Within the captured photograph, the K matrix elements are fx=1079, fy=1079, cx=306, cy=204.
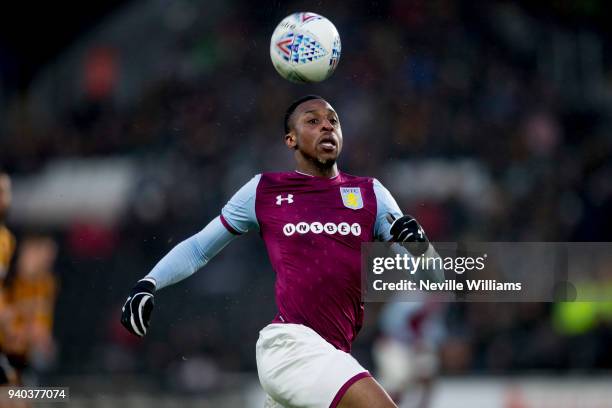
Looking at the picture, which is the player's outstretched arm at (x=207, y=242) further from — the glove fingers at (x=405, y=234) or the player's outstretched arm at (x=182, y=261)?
the glove fingers at (x=405, y=234)

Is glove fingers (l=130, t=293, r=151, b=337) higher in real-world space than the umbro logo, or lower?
lower

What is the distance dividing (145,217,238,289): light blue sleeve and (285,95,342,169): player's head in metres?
0.58

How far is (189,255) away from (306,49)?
1300 millimetres

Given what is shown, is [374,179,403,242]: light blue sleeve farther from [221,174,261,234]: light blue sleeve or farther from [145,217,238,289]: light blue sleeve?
[145,217,238,289]: light blue sleeve

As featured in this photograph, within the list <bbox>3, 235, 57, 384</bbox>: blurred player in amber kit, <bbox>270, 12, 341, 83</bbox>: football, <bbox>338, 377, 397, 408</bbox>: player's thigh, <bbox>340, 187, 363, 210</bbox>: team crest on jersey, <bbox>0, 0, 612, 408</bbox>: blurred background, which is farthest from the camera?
<bbox>0, 0, 612, 408</bbox>: blurred background

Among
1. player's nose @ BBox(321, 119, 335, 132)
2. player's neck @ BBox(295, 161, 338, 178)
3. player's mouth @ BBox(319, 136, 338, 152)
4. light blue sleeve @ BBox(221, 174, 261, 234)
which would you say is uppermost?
player's nose @ BBox(321, 119, 335, 132)

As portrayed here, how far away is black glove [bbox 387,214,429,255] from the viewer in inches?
196

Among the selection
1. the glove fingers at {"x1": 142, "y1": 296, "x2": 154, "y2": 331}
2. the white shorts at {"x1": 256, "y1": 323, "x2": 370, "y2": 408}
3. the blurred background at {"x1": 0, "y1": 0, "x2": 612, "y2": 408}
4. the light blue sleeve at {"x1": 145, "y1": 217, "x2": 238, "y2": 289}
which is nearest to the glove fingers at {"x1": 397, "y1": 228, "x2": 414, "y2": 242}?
the white shorts at {"x1": 256, "y1": 323, "x2": 370, "y2": 408}

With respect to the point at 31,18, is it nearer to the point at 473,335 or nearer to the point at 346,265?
the point at 473,335

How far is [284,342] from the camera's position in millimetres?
5125

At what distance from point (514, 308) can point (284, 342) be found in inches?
296

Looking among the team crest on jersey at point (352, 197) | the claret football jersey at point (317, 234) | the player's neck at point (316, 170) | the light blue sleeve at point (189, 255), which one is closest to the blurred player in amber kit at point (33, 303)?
the light blue sleeve at point (189, 255)

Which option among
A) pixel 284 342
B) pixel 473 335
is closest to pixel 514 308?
pixel 473 335

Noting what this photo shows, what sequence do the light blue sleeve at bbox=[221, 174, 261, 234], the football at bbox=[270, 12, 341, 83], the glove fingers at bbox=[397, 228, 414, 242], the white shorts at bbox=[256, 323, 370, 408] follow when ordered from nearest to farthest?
the white shorts at bbox=[256, 323, 370, 408] < the glove fingers at bbox=[397, 228, 414, 242] < the light blue sleeve at bbox=[221, 174, 261, 234] < the football at bbox=[270, 12, 341, 83]
